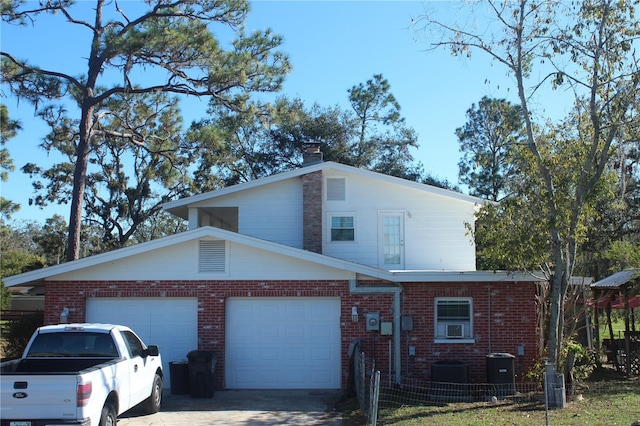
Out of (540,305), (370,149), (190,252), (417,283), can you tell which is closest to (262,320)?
(190,252)

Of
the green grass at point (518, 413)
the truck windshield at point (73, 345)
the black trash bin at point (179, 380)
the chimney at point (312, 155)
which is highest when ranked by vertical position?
the chimney at point (312, 155)

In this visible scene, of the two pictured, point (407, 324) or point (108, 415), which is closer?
point (108, 415)

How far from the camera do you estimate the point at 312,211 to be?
18.7 metres

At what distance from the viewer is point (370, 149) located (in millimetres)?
39906

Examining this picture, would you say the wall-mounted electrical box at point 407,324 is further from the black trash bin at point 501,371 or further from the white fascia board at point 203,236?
the black trash bin at point 501,371

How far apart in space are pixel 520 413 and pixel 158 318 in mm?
8215

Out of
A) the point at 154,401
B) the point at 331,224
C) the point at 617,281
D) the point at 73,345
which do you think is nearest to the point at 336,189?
the point at 331,224

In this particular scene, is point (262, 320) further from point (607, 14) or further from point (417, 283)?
point (607, 14)

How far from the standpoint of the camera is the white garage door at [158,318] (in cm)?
1555

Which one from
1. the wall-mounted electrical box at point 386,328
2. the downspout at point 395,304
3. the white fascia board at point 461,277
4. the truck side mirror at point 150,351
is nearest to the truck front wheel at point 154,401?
the truck side mirror at point 150,351

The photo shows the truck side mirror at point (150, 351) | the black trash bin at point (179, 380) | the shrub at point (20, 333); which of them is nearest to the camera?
the truck side mirror at point (150, 351)

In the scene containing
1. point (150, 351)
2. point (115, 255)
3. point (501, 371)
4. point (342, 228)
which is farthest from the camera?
point (342, 228)

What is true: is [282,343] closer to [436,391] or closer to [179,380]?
[179,380]

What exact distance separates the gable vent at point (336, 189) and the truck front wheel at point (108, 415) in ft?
33.4
